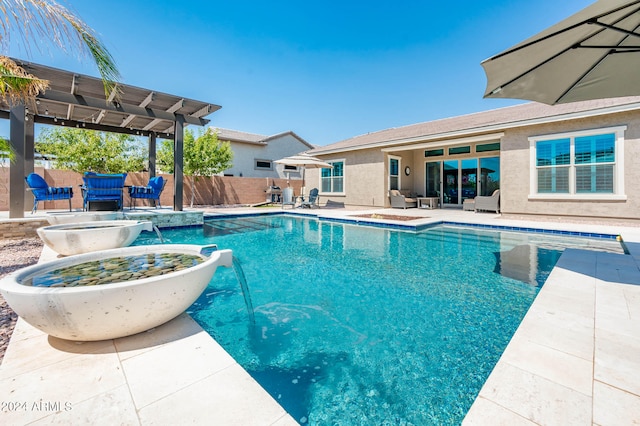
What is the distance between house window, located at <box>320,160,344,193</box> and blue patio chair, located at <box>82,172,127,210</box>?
9.71 m

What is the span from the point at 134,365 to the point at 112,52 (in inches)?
179

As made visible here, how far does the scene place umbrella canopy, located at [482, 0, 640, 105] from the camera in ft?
9.36

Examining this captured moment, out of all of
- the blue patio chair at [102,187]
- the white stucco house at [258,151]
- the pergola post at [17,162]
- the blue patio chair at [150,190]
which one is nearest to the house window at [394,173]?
the white stucco house at [258,151]

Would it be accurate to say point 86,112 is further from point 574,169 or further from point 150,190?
point 574,169

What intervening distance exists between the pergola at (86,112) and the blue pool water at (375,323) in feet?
16.6

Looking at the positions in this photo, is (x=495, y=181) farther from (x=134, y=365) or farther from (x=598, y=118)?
(x=134, y=365)

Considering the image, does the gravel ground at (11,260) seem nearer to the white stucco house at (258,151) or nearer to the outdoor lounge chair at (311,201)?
the outdoor lounge chair at (311,201)

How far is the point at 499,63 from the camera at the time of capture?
359 centimetres

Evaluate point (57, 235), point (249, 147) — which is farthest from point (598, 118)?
point (249, 147)

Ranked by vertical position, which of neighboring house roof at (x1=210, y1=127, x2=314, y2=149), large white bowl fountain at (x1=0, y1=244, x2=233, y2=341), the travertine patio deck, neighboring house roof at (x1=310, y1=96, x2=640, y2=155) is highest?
neighboring house roof at (x1=210, y1=127, x2=314, y2=149)

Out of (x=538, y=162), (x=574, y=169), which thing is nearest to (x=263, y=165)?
(x=538, y=162)

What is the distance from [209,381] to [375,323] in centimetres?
182

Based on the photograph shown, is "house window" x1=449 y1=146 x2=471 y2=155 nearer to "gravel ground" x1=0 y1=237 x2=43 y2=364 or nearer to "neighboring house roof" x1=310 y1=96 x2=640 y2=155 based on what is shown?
"neighboring house roof" x1=310 y1=96 x2=640 y2=155

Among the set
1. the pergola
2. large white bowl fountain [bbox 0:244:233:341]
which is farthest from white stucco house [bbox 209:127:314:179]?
large white bowl fountain [bbox 0:244:233:341]
